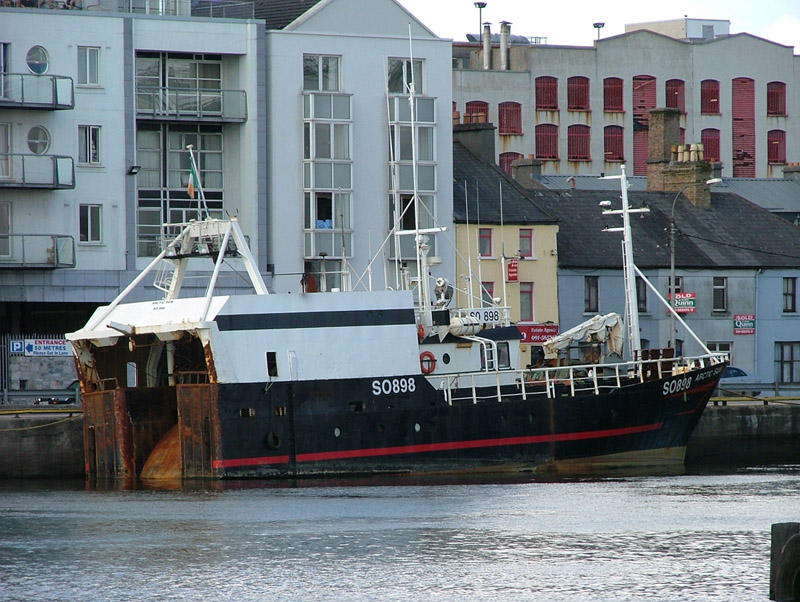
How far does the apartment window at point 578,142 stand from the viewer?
85.6 meters

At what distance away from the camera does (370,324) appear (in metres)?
36.9

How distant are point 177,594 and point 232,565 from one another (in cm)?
251

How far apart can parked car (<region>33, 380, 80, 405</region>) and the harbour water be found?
27.1 feet

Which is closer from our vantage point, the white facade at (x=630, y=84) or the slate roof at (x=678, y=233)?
the slate roof at (x=678, y=233)

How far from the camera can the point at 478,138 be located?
206ft

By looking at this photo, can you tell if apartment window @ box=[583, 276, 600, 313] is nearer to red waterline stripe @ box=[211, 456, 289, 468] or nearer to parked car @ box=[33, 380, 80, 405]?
parked car @ box=[33, 380, 80, 405]

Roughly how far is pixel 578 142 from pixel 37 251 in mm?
41605

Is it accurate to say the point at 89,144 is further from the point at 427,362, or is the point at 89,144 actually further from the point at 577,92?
the point at 577,92

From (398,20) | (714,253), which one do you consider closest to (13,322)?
(398,20)

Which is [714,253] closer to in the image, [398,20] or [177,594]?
[398,20]

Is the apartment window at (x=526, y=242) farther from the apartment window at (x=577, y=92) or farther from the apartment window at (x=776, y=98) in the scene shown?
the apartment window at (x=776, y=98)

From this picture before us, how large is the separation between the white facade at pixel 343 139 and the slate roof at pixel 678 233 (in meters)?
7.42

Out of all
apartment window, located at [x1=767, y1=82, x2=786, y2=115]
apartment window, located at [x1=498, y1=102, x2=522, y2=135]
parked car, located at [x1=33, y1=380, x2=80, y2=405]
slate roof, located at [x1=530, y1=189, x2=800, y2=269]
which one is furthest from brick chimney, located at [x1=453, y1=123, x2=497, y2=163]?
apartment window, located at [x1=767, y1=82, x2=786, y2=115]

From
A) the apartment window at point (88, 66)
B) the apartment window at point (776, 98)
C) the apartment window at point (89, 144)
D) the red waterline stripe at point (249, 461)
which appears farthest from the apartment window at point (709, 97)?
the red waterline stripe at point (249, 461)
